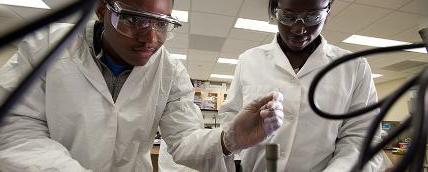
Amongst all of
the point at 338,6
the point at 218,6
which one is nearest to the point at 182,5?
the point at 218,6

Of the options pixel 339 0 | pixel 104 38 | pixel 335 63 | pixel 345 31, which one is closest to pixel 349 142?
pixel 335 63

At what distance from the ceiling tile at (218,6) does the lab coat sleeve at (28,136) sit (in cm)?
310

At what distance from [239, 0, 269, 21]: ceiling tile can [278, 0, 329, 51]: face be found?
2.64 meters

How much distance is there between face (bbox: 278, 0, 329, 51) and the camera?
1.11 meters

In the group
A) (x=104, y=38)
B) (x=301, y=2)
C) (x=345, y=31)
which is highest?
(x=345, y=31)

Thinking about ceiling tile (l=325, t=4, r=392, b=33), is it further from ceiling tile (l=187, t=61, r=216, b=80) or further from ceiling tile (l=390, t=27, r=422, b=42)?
ceiling tile (l=187, t=61, r=216, b=80)

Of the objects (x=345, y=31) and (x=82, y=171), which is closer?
(x=82, y=171)

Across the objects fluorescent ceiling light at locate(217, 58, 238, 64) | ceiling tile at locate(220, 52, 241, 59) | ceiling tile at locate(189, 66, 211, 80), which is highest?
ceiling tile at locate(220, 52, 241, 59)

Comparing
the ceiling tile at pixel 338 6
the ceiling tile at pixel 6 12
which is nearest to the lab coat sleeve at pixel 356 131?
the ceiling tile at pixel 338 6

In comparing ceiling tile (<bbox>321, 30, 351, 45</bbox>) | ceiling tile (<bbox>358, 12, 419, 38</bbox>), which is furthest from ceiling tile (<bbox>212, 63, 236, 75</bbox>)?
ceiling tile (<bbox>358, 12, 419, 38</bbox>)

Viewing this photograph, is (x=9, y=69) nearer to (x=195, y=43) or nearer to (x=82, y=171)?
(x=82, y=171)

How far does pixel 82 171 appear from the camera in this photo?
0.82 meters

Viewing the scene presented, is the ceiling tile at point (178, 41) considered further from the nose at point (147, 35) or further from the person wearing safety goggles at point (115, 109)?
the nose at point (147, 35)

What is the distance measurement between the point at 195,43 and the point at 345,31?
9.14ft
